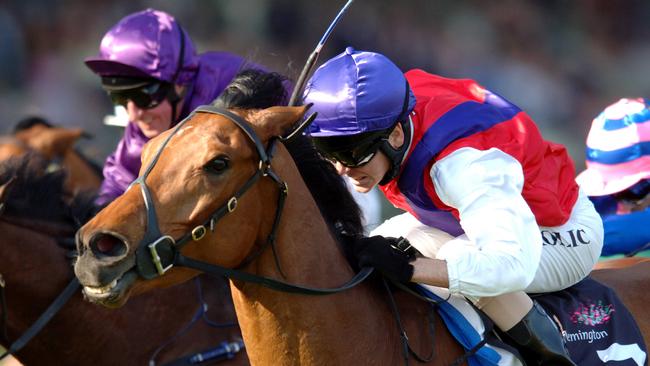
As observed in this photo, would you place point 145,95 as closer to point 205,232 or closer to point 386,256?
point 386,256

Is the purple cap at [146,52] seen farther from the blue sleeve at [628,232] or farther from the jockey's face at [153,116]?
the blue sleeve at [628,232]

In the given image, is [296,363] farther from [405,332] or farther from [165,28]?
[165,28]

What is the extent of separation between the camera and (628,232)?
5121mm

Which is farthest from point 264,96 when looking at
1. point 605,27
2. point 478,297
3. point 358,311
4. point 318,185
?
point 605,27

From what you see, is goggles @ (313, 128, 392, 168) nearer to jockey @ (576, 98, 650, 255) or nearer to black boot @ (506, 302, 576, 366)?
black boot @ (506, 302, 576, 366)

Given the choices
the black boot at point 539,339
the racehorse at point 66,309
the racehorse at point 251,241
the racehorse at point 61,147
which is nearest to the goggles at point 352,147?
the racehorse at point 251,241

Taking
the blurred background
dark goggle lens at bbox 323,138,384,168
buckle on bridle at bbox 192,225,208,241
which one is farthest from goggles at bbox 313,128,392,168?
the blurred background

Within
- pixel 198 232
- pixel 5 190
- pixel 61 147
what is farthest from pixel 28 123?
pixel 198 232

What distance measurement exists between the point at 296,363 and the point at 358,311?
263mm

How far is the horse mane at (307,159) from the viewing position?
322cm

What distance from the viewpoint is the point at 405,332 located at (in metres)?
3.33

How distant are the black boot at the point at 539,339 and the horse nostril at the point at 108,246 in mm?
1381

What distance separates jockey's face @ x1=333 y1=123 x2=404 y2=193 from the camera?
A: 3354mm

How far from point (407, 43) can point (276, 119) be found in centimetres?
787
